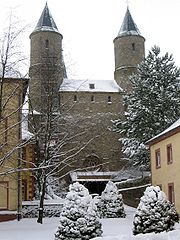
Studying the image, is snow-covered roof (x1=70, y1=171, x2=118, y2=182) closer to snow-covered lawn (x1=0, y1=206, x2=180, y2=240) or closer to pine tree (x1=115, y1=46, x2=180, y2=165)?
pine tree (x1=115, y1=46, x2=180, y2=165)

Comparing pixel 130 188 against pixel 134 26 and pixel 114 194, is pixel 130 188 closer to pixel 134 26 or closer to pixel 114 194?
pixel 114 194

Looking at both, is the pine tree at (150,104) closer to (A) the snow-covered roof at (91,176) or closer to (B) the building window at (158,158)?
(A) the snow-covered roof at (91,176)

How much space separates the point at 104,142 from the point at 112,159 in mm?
2235

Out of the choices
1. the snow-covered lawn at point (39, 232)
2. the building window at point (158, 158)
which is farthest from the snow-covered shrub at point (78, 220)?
the building window at point (158, 158)

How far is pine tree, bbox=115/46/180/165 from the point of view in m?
38.0

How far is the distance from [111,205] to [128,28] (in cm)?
3470

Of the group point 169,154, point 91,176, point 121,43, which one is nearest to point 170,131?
point 169,154

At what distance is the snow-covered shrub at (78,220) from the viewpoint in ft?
46.6

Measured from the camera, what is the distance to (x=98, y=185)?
42.1 meters

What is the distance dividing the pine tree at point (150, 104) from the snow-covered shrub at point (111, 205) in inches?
458

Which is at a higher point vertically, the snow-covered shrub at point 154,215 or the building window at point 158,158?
the building window at point 158,158

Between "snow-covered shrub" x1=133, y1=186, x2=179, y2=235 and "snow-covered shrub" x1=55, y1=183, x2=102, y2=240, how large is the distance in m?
2.09

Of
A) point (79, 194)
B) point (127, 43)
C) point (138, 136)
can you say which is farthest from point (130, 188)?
point (127, 43)

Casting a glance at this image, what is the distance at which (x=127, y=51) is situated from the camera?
5447cm
